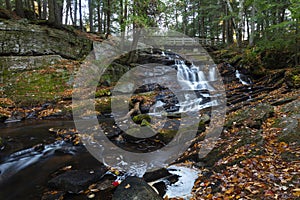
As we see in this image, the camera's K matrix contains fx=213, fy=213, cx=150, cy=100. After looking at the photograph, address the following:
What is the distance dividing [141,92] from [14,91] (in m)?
7.29

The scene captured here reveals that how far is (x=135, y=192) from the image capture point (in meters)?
3.71

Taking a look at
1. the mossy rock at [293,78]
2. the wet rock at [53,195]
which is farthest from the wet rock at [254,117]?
the wet rock at [53,195]

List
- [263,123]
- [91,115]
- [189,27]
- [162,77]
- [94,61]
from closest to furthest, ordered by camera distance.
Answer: [263,123] < [91,115] < [94,61] < [162,77] < [189,27]

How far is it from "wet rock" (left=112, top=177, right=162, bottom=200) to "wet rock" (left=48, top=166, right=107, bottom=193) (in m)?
1.10

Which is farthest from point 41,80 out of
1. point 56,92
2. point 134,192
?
point 134,192

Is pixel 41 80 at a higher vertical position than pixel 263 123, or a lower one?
higher

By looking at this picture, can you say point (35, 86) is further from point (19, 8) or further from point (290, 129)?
point (290, 129)

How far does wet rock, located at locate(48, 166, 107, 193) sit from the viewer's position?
178 inches

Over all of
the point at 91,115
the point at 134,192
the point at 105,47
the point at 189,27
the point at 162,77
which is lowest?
the point at 134,192

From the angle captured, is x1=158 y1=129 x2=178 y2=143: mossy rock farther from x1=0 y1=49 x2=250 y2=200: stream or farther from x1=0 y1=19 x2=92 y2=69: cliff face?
x1=0 y1=19 x2=92 y2=69: cliff face

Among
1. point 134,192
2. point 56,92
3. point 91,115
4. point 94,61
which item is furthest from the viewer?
point 94,61

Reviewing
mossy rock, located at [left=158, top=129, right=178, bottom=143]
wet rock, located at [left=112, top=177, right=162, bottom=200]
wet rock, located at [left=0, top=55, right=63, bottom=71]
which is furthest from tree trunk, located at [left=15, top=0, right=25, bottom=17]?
wet rock, located at [left=112, top=177, right=162, bottom=200]

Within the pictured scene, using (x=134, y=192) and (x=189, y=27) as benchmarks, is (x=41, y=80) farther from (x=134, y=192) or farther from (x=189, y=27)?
(x=189, y=27)

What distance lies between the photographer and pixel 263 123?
20.9 ft
